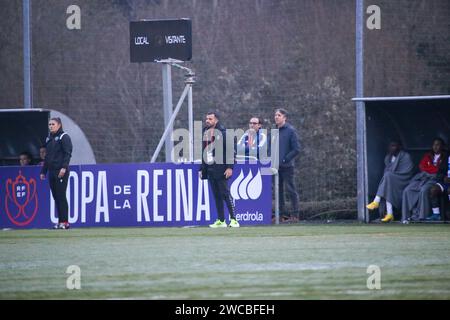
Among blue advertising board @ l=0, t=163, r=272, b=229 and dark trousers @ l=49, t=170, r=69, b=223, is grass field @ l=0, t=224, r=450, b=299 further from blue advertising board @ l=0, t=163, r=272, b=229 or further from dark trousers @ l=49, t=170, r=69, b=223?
blue advertising board @ l=0, t=163, r=272, b=229

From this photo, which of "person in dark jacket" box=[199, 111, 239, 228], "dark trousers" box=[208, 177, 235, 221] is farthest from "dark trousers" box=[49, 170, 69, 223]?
"dark trousers" box=[208, 177, 235, 221]

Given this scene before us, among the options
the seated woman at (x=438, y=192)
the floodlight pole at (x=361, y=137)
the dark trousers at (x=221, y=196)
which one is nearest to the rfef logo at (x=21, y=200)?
the dark trousers at (x=221, y=196)

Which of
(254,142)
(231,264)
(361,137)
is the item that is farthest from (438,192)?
(231,264)

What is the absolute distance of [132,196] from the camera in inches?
725

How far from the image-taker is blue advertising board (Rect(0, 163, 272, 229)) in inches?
715

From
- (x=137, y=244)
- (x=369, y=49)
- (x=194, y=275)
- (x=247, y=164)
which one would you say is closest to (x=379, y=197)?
(x=247, y=164)

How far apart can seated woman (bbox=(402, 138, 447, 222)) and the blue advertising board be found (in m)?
2.18

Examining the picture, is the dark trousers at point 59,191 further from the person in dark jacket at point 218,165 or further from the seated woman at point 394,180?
the seated woman at point 394,180

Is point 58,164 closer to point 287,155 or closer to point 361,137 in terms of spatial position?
point 287,155

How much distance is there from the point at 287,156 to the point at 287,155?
0.07 feet

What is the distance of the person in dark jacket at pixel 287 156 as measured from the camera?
1877cm

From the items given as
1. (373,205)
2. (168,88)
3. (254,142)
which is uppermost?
(168,88)
